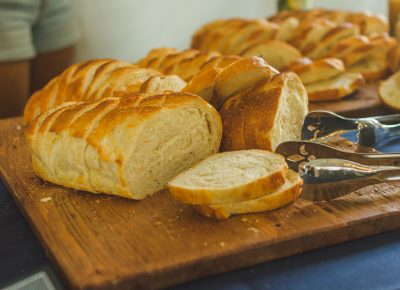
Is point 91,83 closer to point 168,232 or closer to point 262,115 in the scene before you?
point 262,115

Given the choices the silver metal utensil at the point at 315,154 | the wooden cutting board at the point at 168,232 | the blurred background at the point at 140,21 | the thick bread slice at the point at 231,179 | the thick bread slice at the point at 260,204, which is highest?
the thick bread slice at the point at 231,179

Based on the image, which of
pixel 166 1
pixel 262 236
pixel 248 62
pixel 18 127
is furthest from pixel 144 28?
pixel 262 236

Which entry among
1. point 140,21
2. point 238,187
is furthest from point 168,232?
point 140,21

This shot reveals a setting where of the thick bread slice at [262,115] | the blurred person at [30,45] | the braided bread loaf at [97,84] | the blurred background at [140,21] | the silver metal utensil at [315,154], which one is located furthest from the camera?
the blurred background at [140,21]

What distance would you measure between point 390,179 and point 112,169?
3.29 ft

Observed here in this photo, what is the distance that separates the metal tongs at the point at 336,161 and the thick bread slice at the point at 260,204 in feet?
0.27

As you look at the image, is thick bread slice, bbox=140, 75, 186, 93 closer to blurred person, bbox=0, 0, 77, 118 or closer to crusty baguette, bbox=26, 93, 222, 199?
crusty baguette, bbox=26, 93, 222, 199

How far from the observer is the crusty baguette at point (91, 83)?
9.37 feet

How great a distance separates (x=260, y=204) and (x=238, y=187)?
0.36 ft

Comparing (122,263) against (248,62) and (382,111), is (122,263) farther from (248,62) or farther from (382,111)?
(382,111)

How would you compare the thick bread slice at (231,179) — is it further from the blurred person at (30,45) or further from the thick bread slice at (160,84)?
the blurred person at (30,45)

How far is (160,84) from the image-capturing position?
9.05 feet

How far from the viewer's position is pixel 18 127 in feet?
10.6


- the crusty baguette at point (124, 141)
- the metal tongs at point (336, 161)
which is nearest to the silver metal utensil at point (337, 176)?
the metal tongs at point (336, 161)
